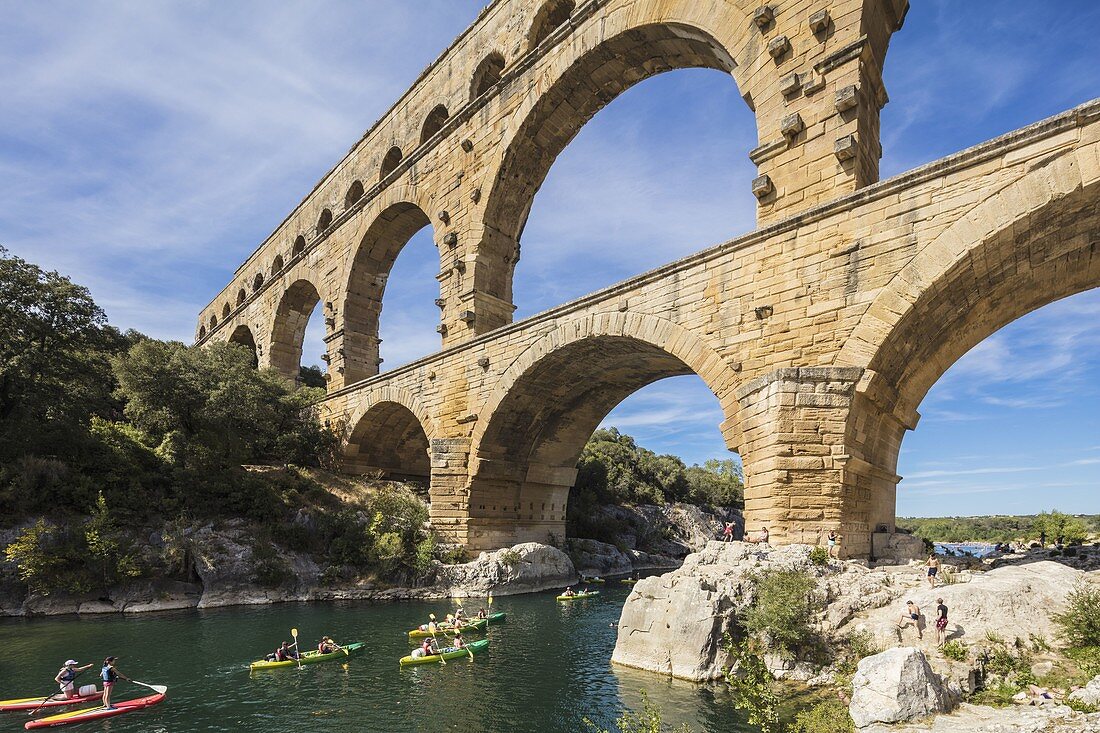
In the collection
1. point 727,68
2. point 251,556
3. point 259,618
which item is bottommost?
point 259,618

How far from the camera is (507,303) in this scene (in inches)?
798

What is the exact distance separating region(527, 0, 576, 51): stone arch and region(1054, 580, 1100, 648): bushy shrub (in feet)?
61.6

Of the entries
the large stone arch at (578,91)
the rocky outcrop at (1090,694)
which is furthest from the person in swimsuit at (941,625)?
the large stone arch at (578,91)

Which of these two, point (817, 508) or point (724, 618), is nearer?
point (724, 618)

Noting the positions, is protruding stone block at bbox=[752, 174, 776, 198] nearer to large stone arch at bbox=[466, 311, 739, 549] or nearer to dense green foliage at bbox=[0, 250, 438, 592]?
large stone arch at bbox=[466, 311, 739, 549]

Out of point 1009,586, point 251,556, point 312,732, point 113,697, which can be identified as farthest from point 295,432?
point 1009,586

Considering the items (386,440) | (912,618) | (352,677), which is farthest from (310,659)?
(386,440)

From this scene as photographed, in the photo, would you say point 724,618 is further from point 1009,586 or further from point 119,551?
point 119,551

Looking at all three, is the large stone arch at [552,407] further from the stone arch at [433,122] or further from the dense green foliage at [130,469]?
the stone arch at [433,122]

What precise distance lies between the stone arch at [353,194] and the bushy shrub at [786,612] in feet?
83.6

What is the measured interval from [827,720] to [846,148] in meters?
9.00

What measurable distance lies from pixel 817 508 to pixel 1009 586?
2.52 meters

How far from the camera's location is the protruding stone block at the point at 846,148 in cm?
1074

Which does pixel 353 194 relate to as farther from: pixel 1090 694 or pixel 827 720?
pixel 1090 694
